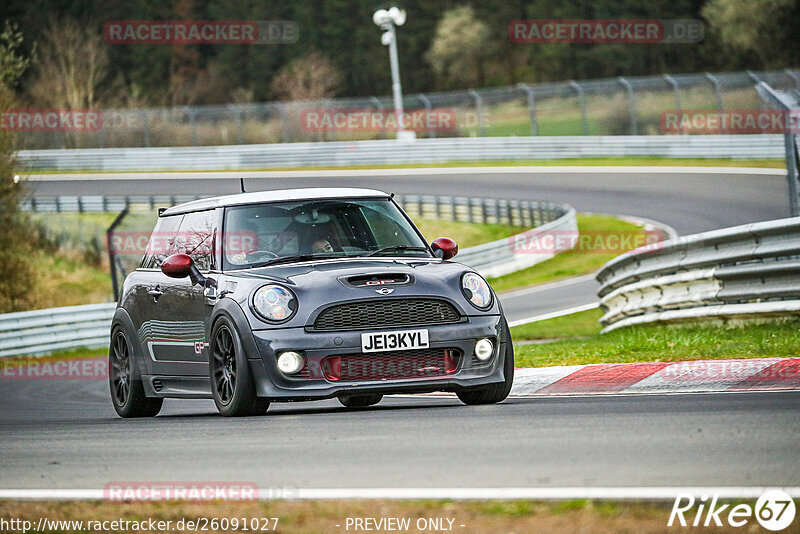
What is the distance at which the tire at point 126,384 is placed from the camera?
10070 mm

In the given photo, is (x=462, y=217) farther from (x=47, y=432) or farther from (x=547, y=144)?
(x=47, y=432)

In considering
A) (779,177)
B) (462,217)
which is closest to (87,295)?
(462,217)

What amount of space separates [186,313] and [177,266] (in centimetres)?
37

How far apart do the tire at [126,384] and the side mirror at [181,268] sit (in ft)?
3.91

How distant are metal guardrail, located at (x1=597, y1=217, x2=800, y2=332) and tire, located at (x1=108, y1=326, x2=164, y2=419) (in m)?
5.59

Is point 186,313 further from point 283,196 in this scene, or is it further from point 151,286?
point 283,196

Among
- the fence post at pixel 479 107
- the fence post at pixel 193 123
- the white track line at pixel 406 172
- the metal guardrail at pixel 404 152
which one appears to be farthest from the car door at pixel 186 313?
the fence post at pixel 193 123

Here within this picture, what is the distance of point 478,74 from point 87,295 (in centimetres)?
6016

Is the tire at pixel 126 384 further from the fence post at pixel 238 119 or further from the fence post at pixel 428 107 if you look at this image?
the fence post at pixel 238 119

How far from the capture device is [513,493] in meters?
5.07

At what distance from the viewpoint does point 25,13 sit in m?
86.2

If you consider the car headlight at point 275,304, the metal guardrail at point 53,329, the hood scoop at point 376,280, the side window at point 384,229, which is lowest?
the metal guardrail at point 53,329

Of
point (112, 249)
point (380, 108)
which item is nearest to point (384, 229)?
point (112, 249)

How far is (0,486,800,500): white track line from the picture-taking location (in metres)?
4.82
